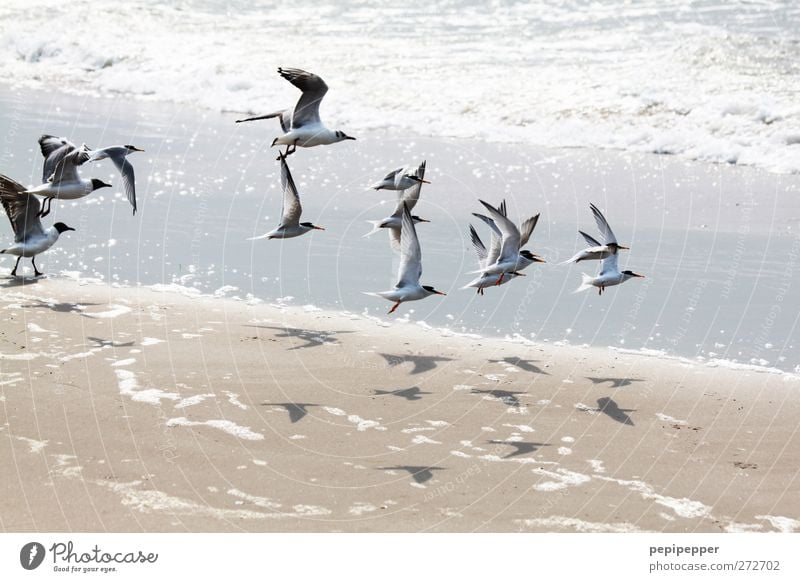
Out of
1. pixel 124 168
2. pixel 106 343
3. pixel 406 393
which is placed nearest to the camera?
pixel 406 393

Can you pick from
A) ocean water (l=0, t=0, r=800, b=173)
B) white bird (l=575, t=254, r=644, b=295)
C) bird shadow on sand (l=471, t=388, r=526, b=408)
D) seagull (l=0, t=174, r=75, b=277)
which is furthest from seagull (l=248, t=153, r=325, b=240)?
ocean water (l=0, t=0, r=800, b=173)

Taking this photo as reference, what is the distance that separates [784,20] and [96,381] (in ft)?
93.4

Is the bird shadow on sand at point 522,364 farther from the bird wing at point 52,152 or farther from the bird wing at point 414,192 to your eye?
the bird wing at point 52,152

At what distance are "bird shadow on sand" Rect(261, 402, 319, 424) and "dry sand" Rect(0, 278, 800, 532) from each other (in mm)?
25

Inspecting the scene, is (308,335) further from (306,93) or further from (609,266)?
(609,266)

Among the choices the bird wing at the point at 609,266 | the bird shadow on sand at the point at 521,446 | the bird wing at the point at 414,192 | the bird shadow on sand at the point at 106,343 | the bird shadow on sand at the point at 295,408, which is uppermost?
the bird wing at the point at 414,192

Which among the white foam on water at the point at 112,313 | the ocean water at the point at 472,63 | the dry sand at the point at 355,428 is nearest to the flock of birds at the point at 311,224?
the dry sand at the point at 355,428

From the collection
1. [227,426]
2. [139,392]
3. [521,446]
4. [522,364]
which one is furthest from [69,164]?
[521,446]

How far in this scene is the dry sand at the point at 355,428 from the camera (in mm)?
7797

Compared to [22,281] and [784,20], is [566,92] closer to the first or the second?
[784,20]

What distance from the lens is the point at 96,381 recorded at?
33.0 ft

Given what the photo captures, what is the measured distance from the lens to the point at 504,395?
10.5 m

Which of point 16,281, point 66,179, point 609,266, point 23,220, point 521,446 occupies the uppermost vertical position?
point 66,179

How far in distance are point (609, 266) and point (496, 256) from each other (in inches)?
50.5
